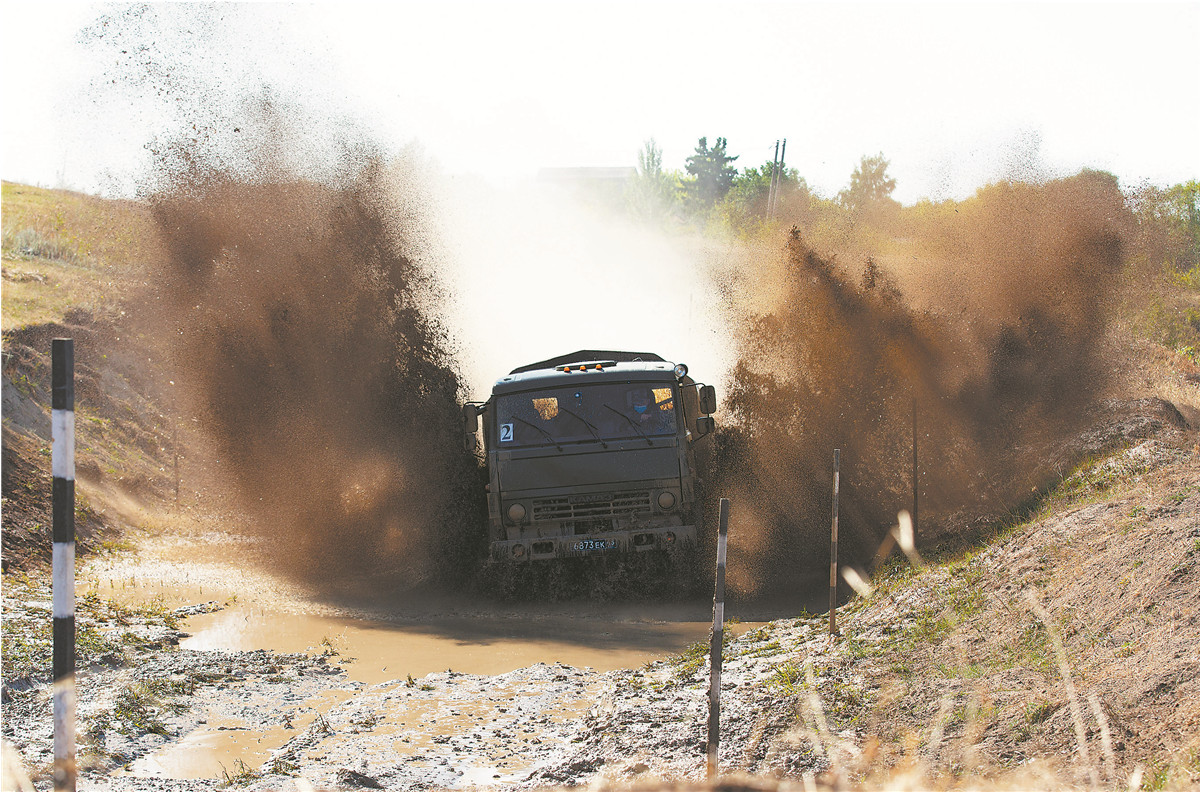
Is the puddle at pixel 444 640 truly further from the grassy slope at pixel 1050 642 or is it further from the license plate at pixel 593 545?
the grassy slope at pixel 1050 642

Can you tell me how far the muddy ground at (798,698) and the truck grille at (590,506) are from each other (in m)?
2.05

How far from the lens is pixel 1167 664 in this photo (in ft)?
16.9

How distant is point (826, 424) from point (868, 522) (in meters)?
1.59

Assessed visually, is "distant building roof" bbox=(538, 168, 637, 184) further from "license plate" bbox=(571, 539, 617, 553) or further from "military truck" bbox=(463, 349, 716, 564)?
"license plate" bbox=(571, 539, 617, 553)

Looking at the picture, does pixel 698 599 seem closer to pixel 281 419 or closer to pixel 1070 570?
pixel 1070 570

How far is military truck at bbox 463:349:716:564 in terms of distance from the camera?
10672 millimetres

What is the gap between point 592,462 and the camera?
1076cm

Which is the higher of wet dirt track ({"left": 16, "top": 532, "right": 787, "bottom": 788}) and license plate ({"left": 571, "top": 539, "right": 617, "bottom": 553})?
license plate ({"left": 571, "top": 539, "right": 617, "bottom": 553})

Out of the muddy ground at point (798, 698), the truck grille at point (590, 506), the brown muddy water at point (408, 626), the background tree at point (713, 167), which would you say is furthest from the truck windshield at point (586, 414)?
the background tree at point (713, 167)

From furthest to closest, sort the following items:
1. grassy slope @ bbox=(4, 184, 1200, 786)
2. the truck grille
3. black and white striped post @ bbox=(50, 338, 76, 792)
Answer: the truck grille < grassy slope @ bbox=(4, 184, 1200, 786) < black and white striped post @ bbox=(50, 338, 76, 792)

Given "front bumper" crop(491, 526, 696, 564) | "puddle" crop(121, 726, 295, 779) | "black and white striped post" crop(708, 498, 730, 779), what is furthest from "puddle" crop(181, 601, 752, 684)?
"black and white striped post" crop(708, 498, 730, 779)

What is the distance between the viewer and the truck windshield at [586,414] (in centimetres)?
1096

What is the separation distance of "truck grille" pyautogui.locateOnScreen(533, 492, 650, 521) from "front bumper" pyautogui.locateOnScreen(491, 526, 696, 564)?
0.22 meters

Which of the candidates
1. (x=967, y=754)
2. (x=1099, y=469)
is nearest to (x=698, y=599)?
(x=1099, y=469)
